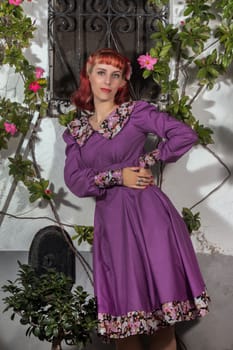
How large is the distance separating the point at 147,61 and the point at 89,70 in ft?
1.01

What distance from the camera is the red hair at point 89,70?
2.59m

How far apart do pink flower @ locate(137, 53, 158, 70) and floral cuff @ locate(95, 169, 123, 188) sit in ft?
1.85

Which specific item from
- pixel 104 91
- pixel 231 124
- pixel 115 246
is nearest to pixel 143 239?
pixel 115 246

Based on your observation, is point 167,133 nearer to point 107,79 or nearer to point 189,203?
point 107,79

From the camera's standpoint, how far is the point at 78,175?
8.42 ft

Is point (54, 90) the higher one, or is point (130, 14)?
point (130, 14)

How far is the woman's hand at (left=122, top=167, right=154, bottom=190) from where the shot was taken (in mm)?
2502

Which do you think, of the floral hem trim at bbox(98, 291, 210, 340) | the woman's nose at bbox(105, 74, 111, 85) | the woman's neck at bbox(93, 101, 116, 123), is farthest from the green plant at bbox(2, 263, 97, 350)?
the woman's nose at bbox(105, 74, 111, 85)

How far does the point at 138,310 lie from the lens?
239 cm

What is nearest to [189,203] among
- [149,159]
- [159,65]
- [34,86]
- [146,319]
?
[149,159]

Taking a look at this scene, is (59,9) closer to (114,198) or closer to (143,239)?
(114,198)

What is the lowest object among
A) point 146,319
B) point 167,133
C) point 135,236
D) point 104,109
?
point 146,319

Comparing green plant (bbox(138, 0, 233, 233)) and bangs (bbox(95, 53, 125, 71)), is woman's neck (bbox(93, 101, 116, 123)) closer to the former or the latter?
bangs (bbox(95, 53, 125, 71))

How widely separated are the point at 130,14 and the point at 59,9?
1.08 feet
